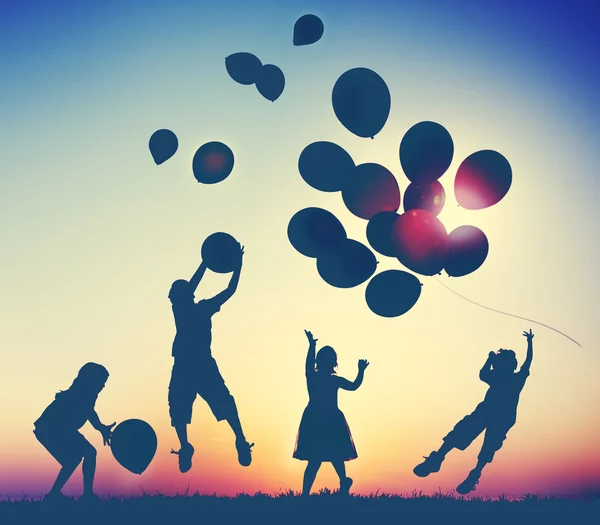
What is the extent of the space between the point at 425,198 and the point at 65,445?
3.72m

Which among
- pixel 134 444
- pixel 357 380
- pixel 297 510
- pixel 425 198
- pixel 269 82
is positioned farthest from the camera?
pixel 269 82

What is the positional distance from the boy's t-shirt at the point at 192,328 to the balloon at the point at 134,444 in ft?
2.33

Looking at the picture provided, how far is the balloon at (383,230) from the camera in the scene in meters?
6.33

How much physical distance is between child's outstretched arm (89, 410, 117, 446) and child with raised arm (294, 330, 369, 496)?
5.37 ft

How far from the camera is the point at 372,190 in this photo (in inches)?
251

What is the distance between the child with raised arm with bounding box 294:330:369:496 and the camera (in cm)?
657

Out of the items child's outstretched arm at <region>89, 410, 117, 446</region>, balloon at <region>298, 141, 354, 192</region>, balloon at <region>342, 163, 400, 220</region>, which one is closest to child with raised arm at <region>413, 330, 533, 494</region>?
balloon at <region>342, 163, 400, 220</region>

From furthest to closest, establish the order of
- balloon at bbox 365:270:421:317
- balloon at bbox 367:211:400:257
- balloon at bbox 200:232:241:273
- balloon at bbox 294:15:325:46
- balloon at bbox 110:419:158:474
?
1. balloon at bbox 294:15:325:46
2. balloon at bbox 200:232:241:273
3. balloon at bbox 365:270:421:317
4. balloon at bbox 367:211:400:257
5. balloon at bbox 110:419:158:474

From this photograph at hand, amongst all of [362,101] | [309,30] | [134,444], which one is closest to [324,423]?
[134,444]

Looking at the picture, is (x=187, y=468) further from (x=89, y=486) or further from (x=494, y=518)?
(x=494, y=518)

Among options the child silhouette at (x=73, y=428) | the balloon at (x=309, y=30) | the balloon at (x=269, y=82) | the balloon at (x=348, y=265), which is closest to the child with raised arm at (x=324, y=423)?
the balloon at (x=348, y=265)

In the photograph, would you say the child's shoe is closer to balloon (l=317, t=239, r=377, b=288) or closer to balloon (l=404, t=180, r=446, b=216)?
balloon (l=317, t=239, r=377, b=288)

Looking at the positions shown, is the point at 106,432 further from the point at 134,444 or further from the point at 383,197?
the point at 383,197

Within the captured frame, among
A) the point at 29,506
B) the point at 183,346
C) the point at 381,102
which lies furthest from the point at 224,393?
the point at 381,102
